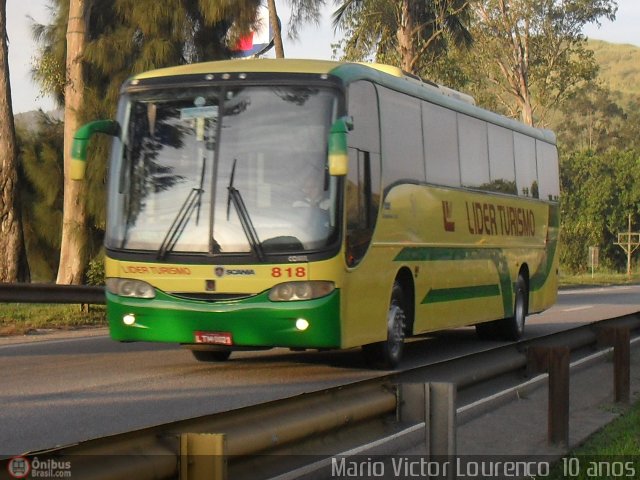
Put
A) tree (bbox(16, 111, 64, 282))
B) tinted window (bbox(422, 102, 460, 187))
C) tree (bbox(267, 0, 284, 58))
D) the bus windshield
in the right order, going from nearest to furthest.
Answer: the bus windshield < tinted window (bbox(422, 102, 460, 187)) < tree (bbox(16, 111, 64, 282)) < tree (bbox(267, 0, 284, 58))

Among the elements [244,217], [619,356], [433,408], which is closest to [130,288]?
[244,217]

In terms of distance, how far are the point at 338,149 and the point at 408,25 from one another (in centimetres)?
3179

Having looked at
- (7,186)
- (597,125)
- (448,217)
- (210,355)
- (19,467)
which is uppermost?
(597,125)

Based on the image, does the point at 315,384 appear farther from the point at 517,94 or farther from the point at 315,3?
the point at 517,94

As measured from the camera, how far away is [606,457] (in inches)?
319

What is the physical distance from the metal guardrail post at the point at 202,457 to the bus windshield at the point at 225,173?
8.50 m

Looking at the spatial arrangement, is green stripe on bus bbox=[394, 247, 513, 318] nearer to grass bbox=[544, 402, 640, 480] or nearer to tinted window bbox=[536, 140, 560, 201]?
tinted window bbox=[536, 140, 560, 201]

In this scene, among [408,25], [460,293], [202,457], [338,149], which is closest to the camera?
[202,457]

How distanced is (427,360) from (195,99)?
4.42 m

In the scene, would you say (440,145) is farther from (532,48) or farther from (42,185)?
(532,48)

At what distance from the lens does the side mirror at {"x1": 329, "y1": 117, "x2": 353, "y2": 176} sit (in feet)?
39.1

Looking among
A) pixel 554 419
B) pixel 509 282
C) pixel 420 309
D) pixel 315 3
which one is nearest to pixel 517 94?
pixel 315 3

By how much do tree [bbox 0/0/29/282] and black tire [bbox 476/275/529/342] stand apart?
34.5ft

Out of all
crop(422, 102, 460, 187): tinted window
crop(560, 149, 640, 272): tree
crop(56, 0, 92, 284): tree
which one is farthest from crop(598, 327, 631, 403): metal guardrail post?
crop(560, 149, 640, 272): tree
